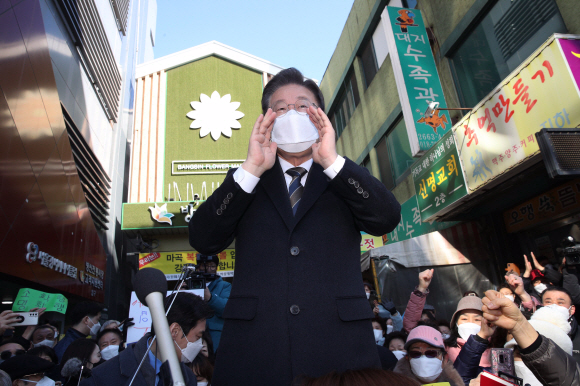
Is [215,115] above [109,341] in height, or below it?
above

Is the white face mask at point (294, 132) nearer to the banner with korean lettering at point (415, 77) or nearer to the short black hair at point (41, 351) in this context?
the short black hair at point (41, 351)

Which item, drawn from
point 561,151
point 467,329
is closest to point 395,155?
point 561,151

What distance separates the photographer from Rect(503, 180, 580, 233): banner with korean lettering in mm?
6816

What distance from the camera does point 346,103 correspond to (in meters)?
17.0

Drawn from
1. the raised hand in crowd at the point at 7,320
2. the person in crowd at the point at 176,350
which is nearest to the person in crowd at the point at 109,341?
the raised hand in crowd at the point at 7,320

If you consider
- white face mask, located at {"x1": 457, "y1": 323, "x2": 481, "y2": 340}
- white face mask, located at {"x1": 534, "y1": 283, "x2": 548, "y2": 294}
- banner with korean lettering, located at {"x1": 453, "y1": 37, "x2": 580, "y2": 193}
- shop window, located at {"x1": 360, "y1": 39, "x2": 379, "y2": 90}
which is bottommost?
white face mask, located at {"x1": 457, "y1": 323, "x2": 481, "y2": 340}

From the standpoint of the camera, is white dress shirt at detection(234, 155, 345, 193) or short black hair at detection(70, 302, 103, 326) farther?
short black hair at detection(70, 302, 103, 326)

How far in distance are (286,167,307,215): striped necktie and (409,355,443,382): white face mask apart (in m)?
2.42

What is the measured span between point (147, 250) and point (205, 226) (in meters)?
13.1

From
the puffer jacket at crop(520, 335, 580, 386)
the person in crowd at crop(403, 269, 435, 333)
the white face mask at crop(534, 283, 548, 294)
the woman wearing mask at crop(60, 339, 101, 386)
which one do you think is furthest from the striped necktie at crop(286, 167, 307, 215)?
the white face mask at crop(534, 283, 548, 294)

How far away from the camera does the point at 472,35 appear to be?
29.5ft

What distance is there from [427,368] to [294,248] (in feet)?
7.97

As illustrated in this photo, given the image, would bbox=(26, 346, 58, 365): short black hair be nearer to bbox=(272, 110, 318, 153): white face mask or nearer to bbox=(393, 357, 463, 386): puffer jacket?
A: bbox=(393, 357, 463, 386): puffer jacket

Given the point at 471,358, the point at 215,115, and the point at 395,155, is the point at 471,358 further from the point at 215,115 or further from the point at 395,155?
the point at 215,115
